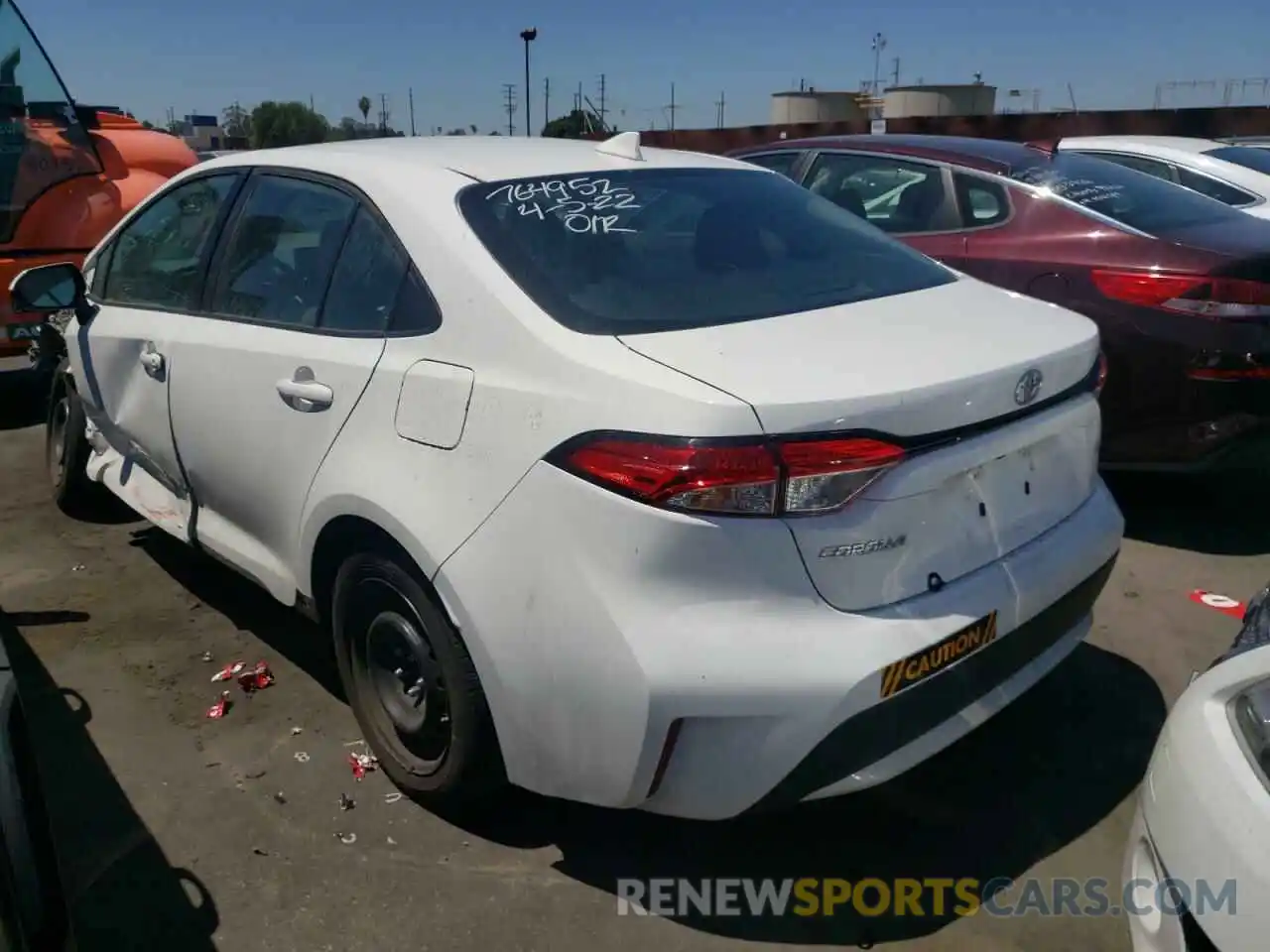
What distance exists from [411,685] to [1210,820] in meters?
1.83

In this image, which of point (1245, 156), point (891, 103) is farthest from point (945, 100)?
point (1245, 156)

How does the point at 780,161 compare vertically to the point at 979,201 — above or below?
above

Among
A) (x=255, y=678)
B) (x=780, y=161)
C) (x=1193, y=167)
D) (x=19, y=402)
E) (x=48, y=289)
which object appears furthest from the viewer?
(x=1193, y=167)

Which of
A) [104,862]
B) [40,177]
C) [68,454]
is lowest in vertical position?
[104,862]

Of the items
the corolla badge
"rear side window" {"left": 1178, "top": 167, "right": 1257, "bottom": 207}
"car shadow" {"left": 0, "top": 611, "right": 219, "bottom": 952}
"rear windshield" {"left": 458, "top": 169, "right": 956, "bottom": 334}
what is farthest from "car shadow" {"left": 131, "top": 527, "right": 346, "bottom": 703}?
"rear side window" {"left": 1178, "top": 167, "right": 1257, "bottom": 207}

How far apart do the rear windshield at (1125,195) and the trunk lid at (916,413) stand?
2259mm

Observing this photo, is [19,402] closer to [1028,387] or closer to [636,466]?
A: [636,466]

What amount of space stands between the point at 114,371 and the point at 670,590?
2759 millimetres

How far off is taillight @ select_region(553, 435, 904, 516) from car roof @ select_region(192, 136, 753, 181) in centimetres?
111

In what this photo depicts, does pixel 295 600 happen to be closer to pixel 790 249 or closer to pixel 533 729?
pixel 533 729

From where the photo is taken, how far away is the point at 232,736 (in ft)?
10.6

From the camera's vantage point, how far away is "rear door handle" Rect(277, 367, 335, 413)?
2.82 m

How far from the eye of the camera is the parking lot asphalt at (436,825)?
8.13 feet

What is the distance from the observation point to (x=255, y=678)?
355 cm
